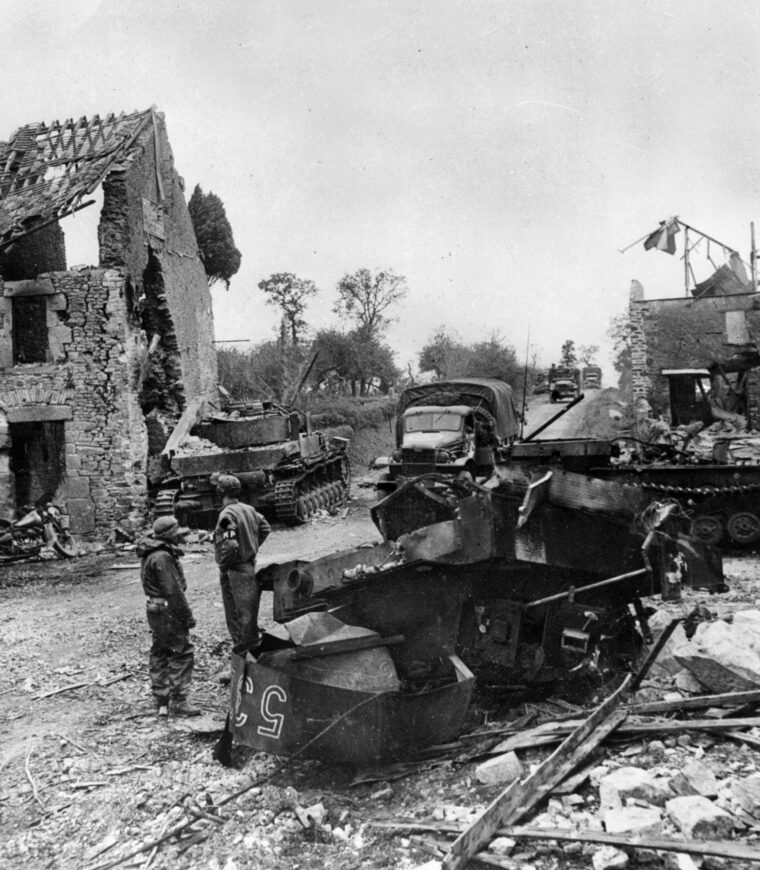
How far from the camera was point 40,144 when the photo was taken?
17.1 meters

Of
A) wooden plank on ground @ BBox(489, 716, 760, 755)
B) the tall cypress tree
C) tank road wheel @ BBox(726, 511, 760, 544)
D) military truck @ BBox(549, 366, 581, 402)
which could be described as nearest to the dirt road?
wooden plank on ground @ BBox(489, 716, 760, 755)

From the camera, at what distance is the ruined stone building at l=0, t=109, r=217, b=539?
14.9 m

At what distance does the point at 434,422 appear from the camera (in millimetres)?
15312

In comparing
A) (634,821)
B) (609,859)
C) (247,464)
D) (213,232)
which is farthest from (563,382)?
(609,859)

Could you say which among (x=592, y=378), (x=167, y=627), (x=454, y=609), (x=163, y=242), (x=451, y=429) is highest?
(x=163, y=242)

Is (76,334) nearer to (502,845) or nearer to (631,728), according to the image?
(631,728)

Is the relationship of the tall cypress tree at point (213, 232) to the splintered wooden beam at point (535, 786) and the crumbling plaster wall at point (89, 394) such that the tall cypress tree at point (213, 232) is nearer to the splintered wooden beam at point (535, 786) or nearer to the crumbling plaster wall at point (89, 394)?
the crumbling plaster wall at point (89, 394)

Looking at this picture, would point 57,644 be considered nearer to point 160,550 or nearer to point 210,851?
point 160,550

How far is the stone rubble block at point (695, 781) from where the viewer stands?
145 inches

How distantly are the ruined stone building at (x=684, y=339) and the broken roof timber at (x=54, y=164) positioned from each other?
1385 centimetres

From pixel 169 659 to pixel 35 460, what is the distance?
11.4 meters

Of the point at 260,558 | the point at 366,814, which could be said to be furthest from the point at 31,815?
the point at 260,558

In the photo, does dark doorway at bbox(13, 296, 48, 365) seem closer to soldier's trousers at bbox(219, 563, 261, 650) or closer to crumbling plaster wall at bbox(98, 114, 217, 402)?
crumbling plaster wall at bbox(98, 114, 217, 402)

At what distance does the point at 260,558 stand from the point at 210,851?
26.2 feet
